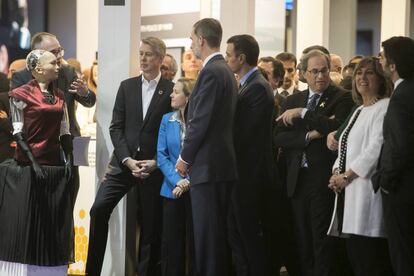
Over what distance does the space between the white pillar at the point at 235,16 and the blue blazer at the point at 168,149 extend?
2.09 metres

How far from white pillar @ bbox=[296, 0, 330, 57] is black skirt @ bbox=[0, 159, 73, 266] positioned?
17.5 ft

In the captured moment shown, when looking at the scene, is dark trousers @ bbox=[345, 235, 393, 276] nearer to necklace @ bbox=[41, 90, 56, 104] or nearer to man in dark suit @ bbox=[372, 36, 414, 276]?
man in dark suit @ bbox=[372, 36, 414, 276]

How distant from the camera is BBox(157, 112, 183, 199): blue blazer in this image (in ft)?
19.0

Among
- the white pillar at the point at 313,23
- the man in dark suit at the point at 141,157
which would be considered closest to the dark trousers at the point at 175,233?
the man in dark suit at the point at 141,157

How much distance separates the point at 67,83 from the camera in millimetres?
6184

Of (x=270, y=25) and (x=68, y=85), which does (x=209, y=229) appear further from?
(x=270, y=25)

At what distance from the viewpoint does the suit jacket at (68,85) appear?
19.8ft

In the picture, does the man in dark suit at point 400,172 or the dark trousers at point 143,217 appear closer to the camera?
the man in dark suit at point 400,172

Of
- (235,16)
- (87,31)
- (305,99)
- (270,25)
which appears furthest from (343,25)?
(305,99)

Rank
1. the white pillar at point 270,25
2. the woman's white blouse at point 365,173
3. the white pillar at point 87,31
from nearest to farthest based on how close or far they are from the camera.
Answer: the woman's white blouse at point 365,173 < the white pillar at point 270,25 < the white pillar at point 87,31

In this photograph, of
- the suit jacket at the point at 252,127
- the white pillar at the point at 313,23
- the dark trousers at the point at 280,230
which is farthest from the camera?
the white pillar at the point at 313,23

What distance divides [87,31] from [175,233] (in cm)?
660

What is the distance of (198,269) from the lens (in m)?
5.27

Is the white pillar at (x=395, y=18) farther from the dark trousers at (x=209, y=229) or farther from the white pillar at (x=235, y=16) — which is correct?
the dark trousers at (x=209, y=229)
